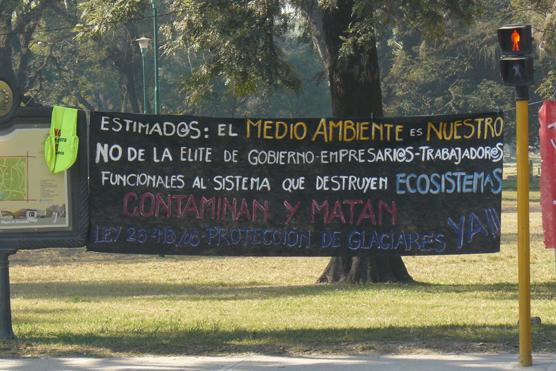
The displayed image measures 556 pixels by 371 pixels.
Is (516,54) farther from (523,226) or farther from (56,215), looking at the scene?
(56,215)

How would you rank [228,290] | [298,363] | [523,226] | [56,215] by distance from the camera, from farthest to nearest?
[228,290] < [56,215] < [298,363] < [523,226]

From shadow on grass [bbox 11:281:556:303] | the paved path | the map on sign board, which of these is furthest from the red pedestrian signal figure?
shadow on grass [bbox 11:281:556:303]

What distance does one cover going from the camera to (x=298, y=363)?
903cm

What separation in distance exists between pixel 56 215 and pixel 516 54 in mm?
4387

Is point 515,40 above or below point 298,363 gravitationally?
above

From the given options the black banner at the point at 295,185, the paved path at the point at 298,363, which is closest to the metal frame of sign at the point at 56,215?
the black banner at the point at 295,185

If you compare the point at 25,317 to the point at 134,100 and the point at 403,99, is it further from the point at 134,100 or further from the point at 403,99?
the point at 403,99

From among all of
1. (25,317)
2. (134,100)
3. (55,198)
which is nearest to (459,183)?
(55,198)

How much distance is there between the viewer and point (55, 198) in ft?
33.1

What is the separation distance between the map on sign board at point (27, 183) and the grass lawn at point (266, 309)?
1145 mm

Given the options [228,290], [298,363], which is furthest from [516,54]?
[228,290]

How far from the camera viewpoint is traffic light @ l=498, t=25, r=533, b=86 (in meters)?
8.37

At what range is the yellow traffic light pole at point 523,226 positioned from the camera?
A: 834 cm

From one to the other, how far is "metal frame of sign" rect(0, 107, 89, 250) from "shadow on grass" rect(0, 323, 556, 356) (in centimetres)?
93
